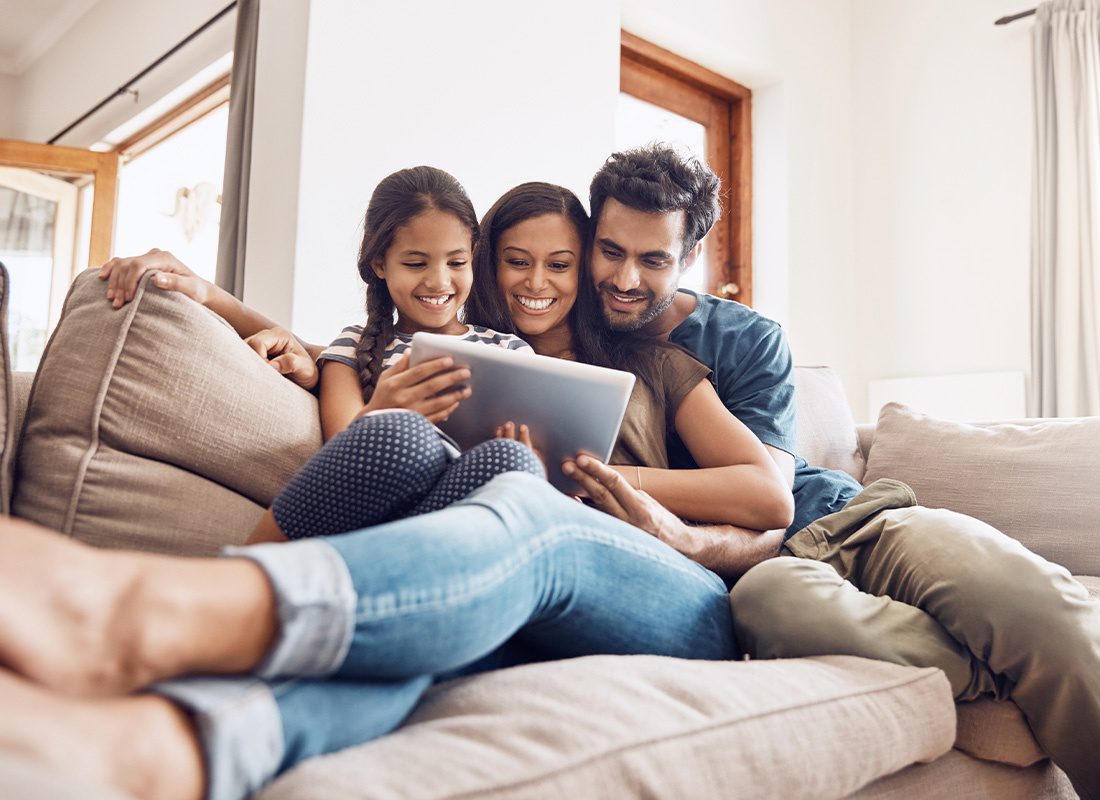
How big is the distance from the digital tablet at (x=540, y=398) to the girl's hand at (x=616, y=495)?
0.8 inches

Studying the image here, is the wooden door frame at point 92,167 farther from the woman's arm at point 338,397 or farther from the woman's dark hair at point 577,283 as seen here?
the woman's arm at point 338,397

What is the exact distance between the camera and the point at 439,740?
0.71 m

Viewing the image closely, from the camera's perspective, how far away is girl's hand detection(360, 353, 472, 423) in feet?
3.84

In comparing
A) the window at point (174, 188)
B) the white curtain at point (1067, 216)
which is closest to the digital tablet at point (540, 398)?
the white curtain at point (1067, 216)

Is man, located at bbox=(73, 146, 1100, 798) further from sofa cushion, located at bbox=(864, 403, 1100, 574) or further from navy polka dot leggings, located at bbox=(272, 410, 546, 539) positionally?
sofa cushion, located at bbox=(864, 403, 1100, 574)

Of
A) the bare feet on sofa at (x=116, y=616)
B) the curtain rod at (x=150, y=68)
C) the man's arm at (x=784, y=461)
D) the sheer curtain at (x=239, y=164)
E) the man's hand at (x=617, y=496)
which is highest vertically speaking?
the curtain rod at (x=150, y=68)

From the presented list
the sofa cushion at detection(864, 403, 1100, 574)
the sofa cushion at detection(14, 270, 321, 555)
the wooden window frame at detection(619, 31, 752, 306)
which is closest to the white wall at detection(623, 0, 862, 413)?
the wooden window frame at detection(619, 31, 752, 306)

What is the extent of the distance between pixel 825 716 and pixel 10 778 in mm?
693

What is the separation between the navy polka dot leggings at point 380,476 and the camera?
3.18 feet

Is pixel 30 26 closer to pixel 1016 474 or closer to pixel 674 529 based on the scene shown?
pixel 674 529

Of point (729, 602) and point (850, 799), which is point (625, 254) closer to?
point (729, 602)

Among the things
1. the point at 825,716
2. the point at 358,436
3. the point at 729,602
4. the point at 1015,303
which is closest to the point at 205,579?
the point at 358,436

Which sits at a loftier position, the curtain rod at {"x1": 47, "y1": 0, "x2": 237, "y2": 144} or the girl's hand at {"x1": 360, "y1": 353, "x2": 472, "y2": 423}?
the curtain rod at {"x1": 47, "y1": 0, "x2": 237, "y2": 144}

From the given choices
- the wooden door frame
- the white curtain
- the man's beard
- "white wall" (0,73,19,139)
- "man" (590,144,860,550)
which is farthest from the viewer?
"white wall" (0,73,19,139)
